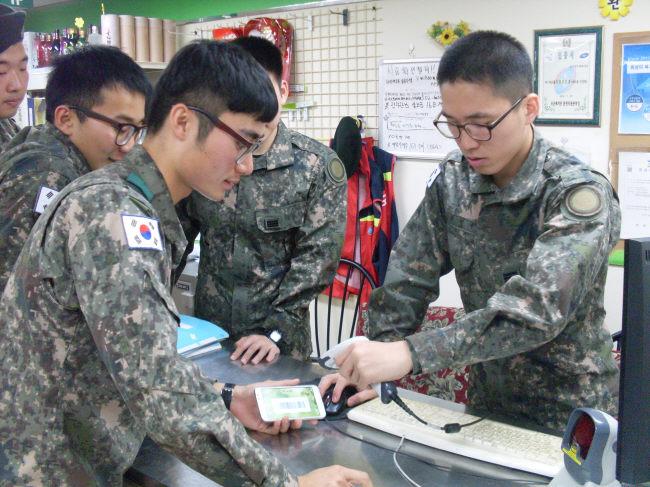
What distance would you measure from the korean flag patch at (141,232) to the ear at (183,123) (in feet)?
0.72

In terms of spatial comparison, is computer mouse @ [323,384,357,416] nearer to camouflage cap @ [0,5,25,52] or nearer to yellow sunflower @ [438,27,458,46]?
camouflage cap @ [0,5,25,52]

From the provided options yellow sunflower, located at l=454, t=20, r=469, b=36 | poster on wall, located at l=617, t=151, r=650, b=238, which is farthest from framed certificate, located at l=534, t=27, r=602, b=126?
yellow sunflower, located at l=454, t=20, r=469, b=36

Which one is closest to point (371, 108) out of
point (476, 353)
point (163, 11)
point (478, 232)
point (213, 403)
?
point (163, 11)

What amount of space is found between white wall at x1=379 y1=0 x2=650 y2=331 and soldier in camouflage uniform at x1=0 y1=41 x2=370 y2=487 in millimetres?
2349

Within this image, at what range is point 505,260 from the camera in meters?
1.74

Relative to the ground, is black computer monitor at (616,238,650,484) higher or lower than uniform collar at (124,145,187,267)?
lower

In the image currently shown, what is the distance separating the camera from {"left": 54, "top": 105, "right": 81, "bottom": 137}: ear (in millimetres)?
2033

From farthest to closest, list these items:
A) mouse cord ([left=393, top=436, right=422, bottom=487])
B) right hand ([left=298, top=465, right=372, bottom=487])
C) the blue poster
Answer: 1. the blue poster
2. mouse cord ([left=393, top=436, right=422, bottom=487])
3. right hand ([left=298, top=465, right=372, bottom=487])

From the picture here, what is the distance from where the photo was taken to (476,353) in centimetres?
146

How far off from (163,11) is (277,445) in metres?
4.32

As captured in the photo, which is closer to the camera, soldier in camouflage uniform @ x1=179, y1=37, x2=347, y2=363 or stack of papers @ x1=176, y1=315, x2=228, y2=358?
stack of papers @ x1=176, y1=315, x2=228, y2=358

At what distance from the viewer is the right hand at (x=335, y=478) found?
1205mm

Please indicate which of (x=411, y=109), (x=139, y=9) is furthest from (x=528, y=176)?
(x=139, y=9)

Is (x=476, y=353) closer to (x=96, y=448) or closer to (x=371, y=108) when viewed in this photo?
(x=96, y=448)
